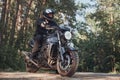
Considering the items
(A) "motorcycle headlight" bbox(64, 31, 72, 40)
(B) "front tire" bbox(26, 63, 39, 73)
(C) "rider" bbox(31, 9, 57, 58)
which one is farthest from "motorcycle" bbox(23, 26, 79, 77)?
(B) "front tire" bbox(26, 63, 39, 73)

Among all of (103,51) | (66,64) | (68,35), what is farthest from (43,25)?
(103,51)

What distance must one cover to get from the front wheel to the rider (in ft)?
3.79

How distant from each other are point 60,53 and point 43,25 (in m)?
1.14

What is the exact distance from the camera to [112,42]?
31.8 meters

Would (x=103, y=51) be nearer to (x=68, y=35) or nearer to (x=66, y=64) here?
(x=66, y=64)

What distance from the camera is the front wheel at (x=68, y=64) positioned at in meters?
8.55

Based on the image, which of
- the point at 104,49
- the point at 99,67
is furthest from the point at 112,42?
the point at 99,67

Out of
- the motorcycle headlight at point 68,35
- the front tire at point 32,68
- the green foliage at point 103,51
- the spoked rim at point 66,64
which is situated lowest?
the green foliage at point 103,51

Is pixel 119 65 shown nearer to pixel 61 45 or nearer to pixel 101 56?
pixel 101 56

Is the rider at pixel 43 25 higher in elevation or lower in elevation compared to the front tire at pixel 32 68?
higher

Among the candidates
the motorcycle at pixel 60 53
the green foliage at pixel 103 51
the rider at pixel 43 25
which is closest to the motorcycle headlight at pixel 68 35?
the motorcycle at pixel 60 53

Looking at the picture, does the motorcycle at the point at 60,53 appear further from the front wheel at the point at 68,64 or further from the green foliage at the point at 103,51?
the green foliage at the point at 103,51

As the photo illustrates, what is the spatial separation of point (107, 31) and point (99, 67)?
19.0 ft

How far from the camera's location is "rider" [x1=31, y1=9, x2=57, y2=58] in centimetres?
964
